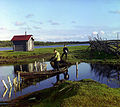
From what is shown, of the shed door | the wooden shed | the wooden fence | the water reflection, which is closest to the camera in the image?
the water reflection

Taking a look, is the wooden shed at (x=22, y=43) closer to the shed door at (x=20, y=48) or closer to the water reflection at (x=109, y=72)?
the shed door at (x=20, y=48)

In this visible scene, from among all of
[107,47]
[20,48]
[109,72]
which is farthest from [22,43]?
[109,72]

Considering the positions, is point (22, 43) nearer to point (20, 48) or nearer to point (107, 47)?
point (20, 48)

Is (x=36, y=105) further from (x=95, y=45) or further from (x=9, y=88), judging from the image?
(x=95, y=45)

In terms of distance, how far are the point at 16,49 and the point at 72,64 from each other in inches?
970

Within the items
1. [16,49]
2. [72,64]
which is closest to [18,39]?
[16,49]

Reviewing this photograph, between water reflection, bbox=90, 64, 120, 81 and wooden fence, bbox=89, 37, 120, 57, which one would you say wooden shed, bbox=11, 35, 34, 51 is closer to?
wooden fence, bbox=89, 37, 120, 57

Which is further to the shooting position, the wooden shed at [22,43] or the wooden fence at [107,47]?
the wooden shed at [22,43]

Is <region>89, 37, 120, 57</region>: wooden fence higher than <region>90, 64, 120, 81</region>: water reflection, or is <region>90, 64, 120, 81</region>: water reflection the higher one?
<region>89, 37, 120, 57</region>: wooden fence

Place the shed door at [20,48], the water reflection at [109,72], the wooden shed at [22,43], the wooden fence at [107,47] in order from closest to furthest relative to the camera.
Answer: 1. the water reflection at [109,72]
2. the wooden fence at [107,47]
3. the wooden shed at [22,43]
4. the shed door at [20,48]

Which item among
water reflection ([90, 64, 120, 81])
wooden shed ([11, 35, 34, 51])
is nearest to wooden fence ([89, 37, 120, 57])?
water reflection ([90, 64, 120, 81])

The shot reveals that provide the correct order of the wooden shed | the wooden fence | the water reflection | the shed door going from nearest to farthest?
the water reflection < the wooden fence < the wooden shed < the shed door

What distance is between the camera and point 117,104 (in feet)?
26.1

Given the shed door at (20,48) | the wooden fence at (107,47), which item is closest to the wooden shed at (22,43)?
the shed door at (20,48)
